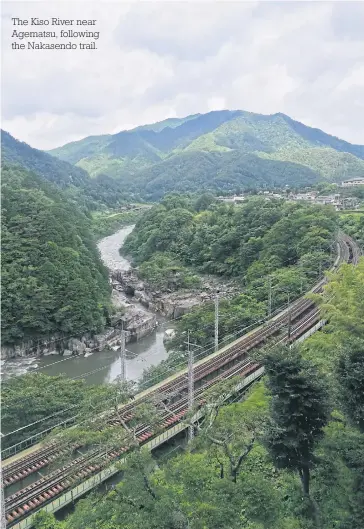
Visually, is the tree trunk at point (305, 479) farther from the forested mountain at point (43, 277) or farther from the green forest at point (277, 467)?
the forested mountain at point (43, 277)

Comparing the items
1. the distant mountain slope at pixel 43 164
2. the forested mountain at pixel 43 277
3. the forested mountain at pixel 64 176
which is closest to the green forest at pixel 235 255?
the forested mountain at pixel 43 277

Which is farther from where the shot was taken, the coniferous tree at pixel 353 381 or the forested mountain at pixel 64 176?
the forested mountain at pixel 64 176

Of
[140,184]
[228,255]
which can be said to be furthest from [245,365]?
[140,184]

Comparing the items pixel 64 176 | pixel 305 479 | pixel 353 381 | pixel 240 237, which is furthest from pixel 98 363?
pixel 64 176

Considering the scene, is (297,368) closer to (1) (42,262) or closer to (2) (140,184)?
(1) (42,262)

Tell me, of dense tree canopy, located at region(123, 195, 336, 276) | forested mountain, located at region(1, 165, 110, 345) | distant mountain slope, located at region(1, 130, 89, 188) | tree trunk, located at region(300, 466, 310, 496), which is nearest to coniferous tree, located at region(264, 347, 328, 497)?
tree trunk, located at region(300, 466, 310, 496)

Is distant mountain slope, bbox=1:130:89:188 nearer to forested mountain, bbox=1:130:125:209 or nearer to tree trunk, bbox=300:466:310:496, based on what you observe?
forested mountain, bbox=1:130:125:209

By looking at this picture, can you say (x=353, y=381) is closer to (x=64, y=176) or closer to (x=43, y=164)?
(x=64, y=176)
